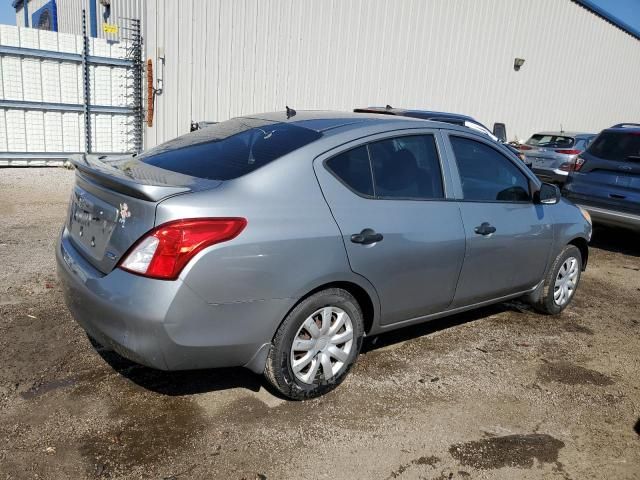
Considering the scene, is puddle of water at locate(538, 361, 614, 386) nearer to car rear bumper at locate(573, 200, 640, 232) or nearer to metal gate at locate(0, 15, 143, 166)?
car rear bumper at locate(573, 200, 640, 232)

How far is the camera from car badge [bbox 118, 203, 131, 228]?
2.85 meters

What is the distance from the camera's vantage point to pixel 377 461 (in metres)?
2.85

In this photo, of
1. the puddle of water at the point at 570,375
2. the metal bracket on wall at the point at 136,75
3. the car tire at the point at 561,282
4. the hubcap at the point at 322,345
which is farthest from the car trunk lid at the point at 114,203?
the metal bracket on wall at the point at 136,75

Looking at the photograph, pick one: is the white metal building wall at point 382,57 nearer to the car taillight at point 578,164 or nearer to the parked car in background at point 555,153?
the parked car in background at point 555,153

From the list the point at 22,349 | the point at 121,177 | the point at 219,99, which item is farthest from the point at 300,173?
the point at 219,99

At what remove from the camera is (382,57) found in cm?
1455

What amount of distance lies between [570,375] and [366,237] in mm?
1840

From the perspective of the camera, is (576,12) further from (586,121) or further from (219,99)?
(219,99)

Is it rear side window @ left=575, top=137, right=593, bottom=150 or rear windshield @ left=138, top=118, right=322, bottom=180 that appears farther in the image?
rear side window @ left=575, top=137, right=593, bottom=150

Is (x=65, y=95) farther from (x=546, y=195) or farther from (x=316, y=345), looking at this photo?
(x=316, y=345)

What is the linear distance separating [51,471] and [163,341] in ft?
2.44

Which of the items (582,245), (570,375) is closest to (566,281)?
(582,245)

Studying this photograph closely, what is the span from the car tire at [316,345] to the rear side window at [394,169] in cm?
66

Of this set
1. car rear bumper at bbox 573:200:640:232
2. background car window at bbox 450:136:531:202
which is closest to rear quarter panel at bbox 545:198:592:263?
background car window at bbox 450:136:531:202
